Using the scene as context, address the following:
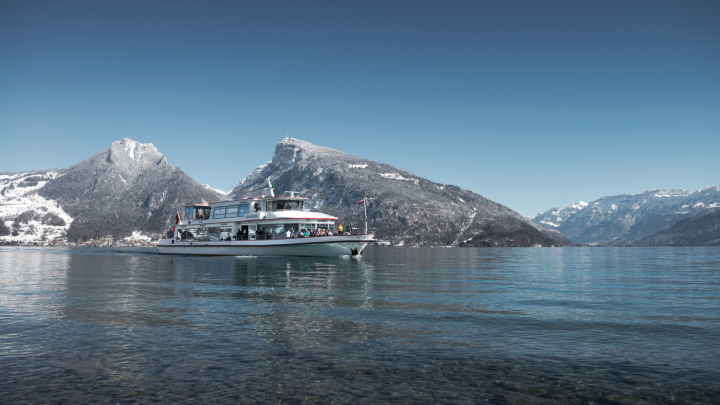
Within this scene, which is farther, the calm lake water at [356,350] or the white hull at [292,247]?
the white hull at [292,247]

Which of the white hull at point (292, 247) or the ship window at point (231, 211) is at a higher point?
the ship window at point (231, 211)

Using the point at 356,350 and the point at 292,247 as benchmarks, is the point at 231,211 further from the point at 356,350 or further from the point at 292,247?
the point at 356,350

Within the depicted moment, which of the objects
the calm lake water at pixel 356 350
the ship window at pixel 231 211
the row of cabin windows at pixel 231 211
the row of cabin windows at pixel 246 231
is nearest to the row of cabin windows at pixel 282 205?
the row of cabin windows at pixel 246 231

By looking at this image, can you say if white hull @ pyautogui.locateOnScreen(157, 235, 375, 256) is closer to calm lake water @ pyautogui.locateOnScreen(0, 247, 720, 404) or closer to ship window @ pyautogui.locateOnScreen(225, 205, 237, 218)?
ship window @ pyautogui.locateOnScreen(225, 205, 237, 218)

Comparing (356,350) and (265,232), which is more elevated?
(265,232)

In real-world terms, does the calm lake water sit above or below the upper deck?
below

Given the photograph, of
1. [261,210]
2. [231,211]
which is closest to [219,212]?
[231,211]

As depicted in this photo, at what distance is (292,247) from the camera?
6531 cm

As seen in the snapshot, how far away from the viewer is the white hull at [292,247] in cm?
6265

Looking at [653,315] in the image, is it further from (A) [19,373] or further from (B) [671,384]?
(A) [19,373]

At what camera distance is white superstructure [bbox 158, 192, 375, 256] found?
6388 cm

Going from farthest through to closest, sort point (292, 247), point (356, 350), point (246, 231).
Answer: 1. point (246, 231)
2. point (292, 247)
3. point (356, 350)

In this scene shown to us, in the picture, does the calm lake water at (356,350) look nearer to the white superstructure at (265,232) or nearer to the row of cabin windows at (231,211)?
the white superstructure at (265,232)

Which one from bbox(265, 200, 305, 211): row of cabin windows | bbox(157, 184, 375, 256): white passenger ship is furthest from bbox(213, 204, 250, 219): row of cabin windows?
bbox(265, 200, 305, 211): row of cabin windows
